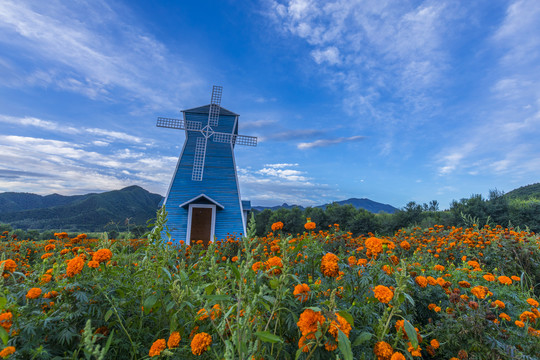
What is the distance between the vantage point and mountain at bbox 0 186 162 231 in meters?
24.7

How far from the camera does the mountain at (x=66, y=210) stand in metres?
24.7

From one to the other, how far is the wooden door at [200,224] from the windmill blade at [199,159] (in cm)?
172

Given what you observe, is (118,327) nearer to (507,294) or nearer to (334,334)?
(334,334)

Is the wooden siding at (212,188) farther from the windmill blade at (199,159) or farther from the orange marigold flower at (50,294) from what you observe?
the orange marigold flower at (50,294)

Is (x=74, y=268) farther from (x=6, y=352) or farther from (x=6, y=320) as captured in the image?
(x=6, y=352)

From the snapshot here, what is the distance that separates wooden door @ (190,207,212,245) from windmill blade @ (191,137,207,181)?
1725mm

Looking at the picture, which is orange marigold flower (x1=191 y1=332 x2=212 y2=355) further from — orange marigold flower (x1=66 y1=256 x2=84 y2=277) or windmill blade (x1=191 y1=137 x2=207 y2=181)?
windmill blade (x1=191 y1=137 x2=207 y2=181)

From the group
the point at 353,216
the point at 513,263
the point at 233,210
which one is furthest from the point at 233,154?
the point at 513,263

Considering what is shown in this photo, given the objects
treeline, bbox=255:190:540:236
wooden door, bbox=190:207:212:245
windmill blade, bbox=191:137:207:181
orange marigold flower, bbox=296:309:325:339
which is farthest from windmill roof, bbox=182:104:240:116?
orange marigold flower, bbox=296:309:325:339

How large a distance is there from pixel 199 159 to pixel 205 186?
1.48 meters

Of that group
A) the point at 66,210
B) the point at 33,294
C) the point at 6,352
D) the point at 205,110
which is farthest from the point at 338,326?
the point at 66,210

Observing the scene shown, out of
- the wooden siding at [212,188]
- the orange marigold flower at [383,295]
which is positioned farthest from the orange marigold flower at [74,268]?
the wooden siding at [212,188]

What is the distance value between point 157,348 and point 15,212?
121 ft

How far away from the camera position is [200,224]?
42.8 ft
